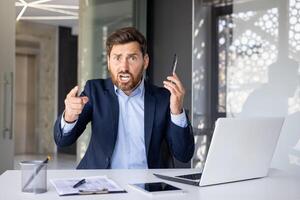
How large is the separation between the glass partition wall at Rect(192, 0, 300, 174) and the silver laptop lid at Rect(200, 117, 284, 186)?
2014 mm

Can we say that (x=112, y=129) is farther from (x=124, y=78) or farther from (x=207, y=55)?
(x=207, y=55)

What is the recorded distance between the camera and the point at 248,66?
3.97 metres

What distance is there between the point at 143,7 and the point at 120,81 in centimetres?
298

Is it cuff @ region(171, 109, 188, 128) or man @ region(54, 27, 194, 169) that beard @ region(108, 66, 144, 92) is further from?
cuff @ region(171, 109, 188, 128)

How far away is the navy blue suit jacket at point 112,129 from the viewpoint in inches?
77.6

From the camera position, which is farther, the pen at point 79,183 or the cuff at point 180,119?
the cuff at point 180,119

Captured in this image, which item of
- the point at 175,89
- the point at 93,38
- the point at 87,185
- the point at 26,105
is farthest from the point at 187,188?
the point at 26,105

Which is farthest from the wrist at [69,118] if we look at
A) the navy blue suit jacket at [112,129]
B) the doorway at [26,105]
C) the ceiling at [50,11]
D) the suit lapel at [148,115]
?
the doorway at [26,105]

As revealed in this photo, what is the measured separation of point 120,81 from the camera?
2.01 metres

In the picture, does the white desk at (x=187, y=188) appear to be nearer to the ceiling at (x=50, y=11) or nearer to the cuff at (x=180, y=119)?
the cuff at (x=180, y=119)

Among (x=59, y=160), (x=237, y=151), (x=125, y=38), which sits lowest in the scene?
(x=59, y=160)

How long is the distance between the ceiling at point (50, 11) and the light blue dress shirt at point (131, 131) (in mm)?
5057

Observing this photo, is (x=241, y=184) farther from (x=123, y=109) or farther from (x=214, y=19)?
(x=214, y=19)

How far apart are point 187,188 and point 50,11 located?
7038mm
